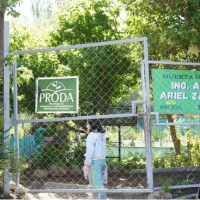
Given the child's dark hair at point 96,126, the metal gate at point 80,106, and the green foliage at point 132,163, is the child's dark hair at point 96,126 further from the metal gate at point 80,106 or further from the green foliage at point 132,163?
the green foliage at point 132,163

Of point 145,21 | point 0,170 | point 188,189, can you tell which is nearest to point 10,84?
point 0,170

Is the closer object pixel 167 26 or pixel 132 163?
pixel 167 26

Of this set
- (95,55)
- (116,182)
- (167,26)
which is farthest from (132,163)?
(167,26)

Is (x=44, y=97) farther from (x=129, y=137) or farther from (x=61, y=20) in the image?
(x=129, y=137)

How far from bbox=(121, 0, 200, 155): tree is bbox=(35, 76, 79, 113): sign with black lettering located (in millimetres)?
2056

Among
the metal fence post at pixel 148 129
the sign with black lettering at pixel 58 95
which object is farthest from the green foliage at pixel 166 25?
the sign with black lettering at pixel 58 95

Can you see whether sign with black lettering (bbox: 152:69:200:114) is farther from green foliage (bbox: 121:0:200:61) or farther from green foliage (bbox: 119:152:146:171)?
green foliage (bbox: 119:152:146:171)

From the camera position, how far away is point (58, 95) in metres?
7.11

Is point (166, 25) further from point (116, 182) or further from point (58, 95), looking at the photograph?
point (116, 182)

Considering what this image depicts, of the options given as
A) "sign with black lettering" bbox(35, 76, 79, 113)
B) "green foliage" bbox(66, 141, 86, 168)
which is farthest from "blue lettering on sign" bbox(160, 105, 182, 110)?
"green foliage" bbox(66, 141, 86, 168)

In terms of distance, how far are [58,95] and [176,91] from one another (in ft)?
6.38

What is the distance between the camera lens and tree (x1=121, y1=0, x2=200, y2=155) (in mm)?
7527

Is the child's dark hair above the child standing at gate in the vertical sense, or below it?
above

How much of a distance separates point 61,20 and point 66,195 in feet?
18.3
